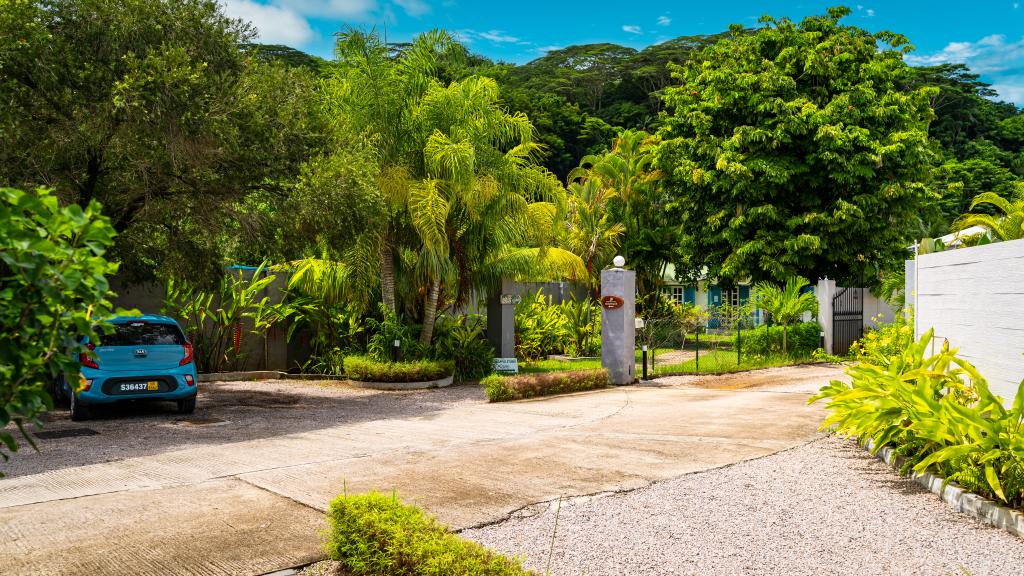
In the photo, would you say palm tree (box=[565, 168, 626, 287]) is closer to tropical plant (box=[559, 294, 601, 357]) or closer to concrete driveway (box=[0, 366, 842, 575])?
tropical plant (box=[559, 294, 601, 357])

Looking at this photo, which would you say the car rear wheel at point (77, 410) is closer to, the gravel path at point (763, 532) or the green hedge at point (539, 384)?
the green hedge at point (539, 384)

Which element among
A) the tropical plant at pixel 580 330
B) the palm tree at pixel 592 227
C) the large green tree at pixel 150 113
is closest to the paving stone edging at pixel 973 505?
the large green tree at pixel 150 113

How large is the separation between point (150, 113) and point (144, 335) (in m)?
3.13

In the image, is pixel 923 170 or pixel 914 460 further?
pixel 923 170

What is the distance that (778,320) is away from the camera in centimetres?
2081

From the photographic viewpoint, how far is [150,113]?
34.8ft

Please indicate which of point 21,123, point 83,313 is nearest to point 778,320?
point 21,123

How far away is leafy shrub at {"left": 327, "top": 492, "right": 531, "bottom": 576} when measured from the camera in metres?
4.04

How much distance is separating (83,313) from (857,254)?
80.7 feet

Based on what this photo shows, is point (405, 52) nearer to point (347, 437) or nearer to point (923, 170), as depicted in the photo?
point (347, 437)

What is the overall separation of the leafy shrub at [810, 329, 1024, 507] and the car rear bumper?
8773 mm

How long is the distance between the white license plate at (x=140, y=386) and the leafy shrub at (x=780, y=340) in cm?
1498

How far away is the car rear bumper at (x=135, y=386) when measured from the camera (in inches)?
417

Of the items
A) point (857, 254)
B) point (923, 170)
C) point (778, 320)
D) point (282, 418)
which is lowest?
point (282, 418)
